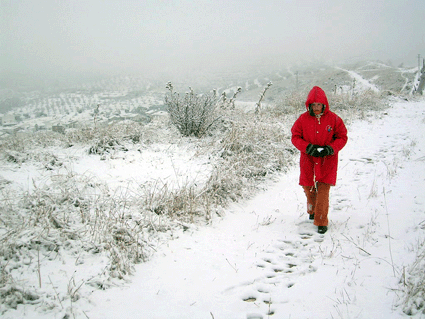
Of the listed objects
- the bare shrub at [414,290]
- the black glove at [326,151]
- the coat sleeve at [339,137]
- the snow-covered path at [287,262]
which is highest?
the coat sleeve at [339,137]

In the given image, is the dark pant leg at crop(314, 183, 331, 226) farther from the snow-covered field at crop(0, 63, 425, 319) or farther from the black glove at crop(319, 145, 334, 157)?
the black glove at crop(319, 145, 334, 157)

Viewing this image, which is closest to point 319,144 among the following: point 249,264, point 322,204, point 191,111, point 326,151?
point 326,151

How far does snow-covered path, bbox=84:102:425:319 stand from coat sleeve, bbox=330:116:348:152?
1173 millimetres

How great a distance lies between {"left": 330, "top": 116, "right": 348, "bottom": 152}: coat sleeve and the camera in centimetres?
309

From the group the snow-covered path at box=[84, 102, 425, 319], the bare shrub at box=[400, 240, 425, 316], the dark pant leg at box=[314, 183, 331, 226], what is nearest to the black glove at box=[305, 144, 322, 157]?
the dark pant leg at box=[314, 183, 331, 226]

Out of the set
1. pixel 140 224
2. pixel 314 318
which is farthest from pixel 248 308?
pixel 140 224

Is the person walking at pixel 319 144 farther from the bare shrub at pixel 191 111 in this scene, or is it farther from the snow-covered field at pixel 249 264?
the bare shrub at pixel 191 111

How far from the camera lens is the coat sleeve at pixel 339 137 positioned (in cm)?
309

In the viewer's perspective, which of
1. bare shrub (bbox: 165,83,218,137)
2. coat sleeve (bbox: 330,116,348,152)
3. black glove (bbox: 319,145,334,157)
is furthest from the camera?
bare shrub (bbox: 165,83,218,137)

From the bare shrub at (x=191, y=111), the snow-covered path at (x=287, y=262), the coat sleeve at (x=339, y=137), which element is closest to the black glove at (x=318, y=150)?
the coat sleeve at (x=339, y=137)

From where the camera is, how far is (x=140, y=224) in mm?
3379

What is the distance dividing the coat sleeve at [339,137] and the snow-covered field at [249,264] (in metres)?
1.19

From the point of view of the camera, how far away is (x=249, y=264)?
2850 mm

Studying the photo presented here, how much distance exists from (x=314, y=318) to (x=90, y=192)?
3.59m
